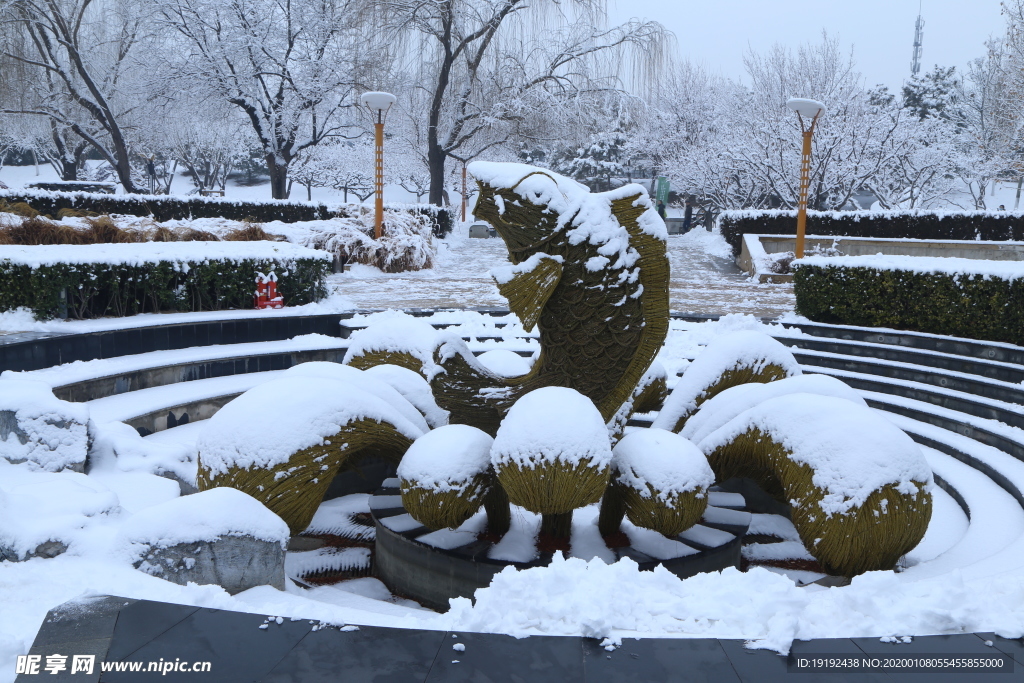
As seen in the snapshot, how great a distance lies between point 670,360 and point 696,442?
3589mm

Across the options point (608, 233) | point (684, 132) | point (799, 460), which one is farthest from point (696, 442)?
point (684, 132)

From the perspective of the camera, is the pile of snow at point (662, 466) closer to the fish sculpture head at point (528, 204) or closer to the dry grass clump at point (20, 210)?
the fish sculpture head at point (528, 204)

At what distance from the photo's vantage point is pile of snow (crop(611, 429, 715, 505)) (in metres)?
3.10

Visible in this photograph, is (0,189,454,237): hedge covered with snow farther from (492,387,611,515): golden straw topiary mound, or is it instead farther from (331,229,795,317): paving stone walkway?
(492,387,611,515): golden straw topiary mound

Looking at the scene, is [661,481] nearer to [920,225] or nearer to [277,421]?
[277,421]

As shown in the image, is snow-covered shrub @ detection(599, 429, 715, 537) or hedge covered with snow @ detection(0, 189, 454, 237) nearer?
snow-covered shrub @ detection(599, 429, 715, 537)

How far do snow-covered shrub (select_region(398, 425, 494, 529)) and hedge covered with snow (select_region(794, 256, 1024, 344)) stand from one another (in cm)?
607

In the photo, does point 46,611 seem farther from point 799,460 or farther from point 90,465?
point 799,460

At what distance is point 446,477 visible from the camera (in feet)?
10.3

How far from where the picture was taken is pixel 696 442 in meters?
3.86

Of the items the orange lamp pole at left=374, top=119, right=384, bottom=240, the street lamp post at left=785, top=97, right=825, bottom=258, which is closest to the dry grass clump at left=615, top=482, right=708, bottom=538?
the street lamp post at left=785, top=97, right=825, bottom=258

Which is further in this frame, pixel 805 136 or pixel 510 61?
pixel 510 61

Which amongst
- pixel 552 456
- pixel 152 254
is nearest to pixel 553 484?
pixel 552 456

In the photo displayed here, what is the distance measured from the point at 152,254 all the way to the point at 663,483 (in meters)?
6.58
